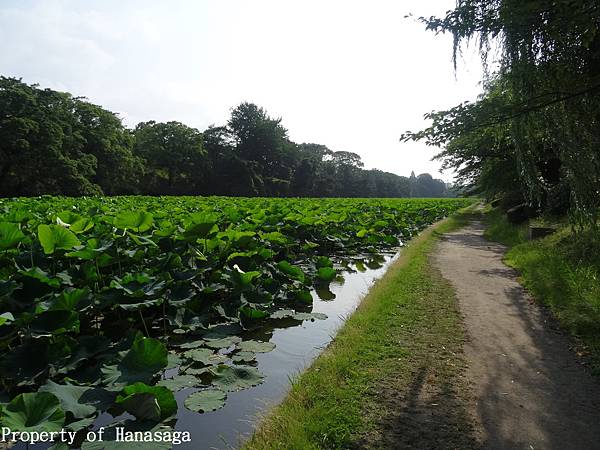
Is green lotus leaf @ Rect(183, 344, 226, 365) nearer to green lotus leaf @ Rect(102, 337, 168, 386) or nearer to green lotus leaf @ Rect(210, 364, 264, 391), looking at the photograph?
green lotus leaf @ Rect(210, 364, 264, 391)

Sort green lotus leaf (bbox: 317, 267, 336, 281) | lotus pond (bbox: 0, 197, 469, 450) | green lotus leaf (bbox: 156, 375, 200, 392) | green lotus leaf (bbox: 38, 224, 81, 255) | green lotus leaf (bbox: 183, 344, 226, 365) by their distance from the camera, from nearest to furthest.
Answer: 1. lotus pond (bbox: 0, 197, 469, 450)
2. green lotus leaf (bbox: 156, 375, 200, 392)
3. green lotus leaf (bbox: 183, 344, 226, 365)
4. green lotus leaf (bbox: 38, 224, 81, 255)
5. green lotus leaf (bbox: 317, 267, 336, 281)

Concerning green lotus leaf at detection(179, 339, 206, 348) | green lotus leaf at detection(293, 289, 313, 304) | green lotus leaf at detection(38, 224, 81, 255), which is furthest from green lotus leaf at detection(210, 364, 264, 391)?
green lotus leaf at detection(293, 289, 313, 304)

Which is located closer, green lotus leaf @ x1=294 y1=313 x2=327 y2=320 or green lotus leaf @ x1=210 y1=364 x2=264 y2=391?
green lotus leaf @ x1=210 y1=364 x2=264 y2=391

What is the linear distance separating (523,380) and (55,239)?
4.15 m

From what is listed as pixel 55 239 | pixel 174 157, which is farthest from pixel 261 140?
pixel 55 239

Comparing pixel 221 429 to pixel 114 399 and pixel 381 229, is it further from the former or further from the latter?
pixel 381 229

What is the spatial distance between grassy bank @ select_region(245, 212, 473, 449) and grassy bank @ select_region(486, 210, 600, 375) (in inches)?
45.5

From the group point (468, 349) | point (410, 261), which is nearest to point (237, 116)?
point (410, 261)

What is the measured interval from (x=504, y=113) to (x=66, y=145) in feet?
113

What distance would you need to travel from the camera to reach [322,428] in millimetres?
2539

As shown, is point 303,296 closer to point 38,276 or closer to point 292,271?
point 292,271

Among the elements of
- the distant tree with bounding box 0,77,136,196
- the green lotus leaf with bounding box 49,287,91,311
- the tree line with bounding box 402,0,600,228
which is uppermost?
the distant tree with bounding box 0,77,136,196

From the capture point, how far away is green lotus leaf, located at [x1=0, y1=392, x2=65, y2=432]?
2.17 m

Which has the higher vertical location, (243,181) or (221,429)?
(243,181)
